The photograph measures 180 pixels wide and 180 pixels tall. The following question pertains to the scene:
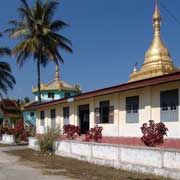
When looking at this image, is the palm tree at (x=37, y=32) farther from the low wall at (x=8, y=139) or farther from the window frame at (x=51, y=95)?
the window frame at (x=51, y=95)

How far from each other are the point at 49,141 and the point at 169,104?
8288 mm

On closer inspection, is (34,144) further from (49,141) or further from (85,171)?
(85,171)

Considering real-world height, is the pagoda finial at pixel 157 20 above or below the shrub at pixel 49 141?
above

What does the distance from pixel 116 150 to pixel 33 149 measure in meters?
12.7

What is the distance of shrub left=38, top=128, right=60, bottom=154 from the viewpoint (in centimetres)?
2281

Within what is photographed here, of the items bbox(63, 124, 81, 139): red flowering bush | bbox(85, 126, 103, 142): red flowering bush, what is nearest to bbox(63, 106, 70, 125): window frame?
bbox(63, 124, 81, 139): red flowering bush

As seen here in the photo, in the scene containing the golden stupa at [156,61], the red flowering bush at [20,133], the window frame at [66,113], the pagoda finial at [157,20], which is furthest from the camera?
the pagoda finial at [157,20]

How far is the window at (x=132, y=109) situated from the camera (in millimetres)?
20169

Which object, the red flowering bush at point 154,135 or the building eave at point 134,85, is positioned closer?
the red flowering bush at point 154,135

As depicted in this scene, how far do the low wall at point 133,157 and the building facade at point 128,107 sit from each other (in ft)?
10.9

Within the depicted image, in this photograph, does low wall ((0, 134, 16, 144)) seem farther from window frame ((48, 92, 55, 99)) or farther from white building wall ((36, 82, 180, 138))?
window frame ((48, 92, 55, 99))

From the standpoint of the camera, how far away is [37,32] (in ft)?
118

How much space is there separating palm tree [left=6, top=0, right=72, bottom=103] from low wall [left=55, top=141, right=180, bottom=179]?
18.1 meters

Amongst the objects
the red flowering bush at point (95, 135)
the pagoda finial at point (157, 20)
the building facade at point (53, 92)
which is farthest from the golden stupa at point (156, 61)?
the building facade at point (53, 92)
